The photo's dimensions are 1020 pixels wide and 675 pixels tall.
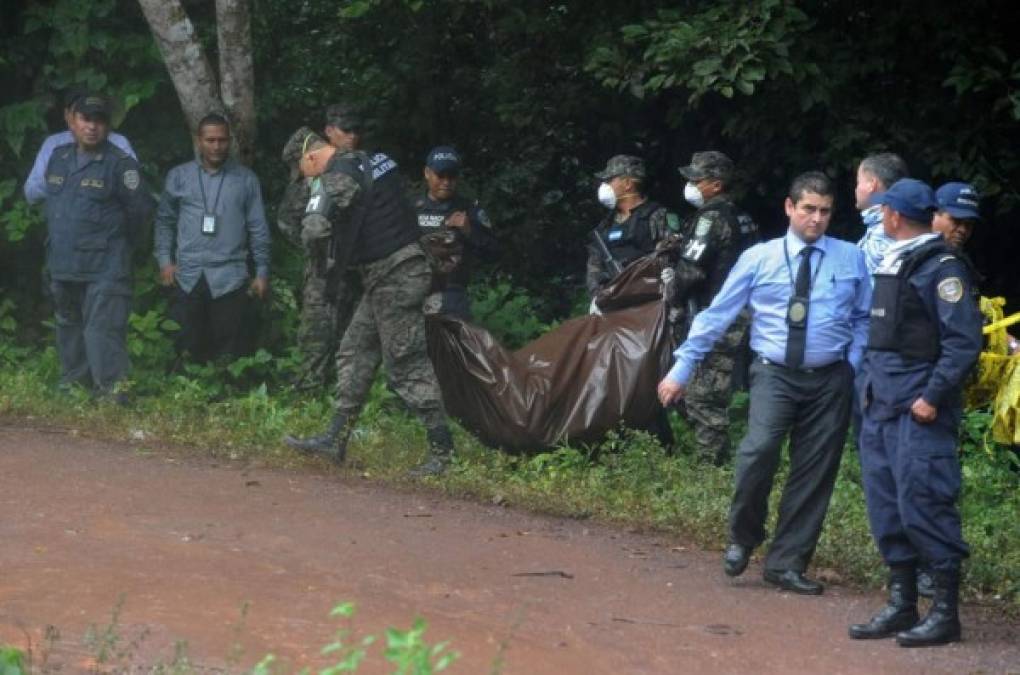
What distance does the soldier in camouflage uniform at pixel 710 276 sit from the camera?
10.2 metres

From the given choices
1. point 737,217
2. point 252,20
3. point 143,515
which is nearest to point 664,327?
point 737,217

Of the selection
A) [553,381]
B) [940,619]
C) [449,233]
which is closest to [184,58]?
[449,233]

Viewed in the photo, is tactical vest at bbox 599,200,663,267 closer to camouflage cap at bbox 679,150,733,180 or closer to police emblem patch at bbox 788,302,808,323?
camouflage cap at bbox 679,150,733,180

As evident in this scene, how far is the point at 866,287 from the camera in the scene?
26.0 feet

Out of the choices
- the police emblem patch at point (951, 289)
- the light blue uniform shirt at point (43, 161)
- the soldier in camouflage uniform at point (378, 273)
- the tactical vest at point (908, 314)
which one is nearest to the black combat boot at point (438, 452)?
the soldier in camouflage uniform at point (378, 273)

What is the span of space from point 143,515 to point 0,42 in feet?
17.9

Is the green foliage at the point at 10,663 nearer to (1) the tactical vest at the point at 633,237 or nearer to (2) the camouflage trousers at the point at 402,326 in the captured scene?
(2) the camouflage trousers at the point at 402,326

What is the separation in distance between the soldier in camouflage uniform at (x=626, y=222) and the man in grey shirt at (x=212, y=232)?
236cm

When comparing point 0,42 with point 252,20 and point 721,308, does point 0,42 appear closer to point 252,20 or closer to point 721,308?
point 252,20

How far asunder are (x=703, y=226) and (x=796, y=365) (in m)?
2.55

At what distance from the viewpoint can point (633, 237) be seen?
1100 centimetres

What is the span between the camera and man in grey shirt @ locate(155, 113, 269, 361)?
Result: 12.0 metres

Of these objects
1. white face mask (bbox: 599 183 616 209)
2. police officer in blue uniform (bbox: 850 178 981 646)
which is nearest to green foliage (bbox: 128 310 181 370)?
white face mask (bbox: 599 183 616 209)

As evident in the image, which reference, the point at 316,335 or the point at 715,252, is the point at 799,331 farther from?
the point at 316,335
